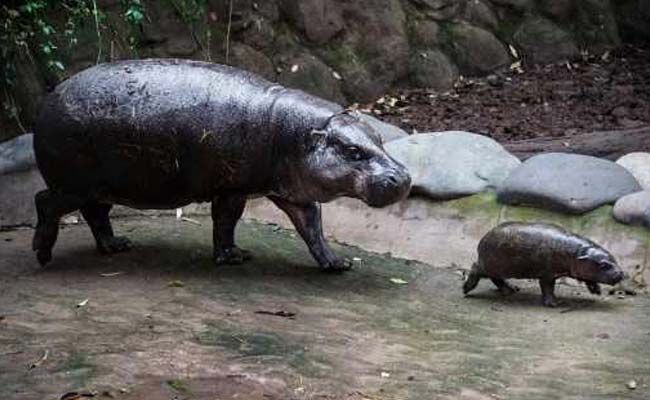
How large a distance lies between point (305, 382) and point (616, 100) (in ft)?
20.0

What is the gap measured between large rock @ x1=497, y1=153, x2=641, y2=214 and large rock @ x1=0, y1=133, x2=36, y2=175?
2937 mm

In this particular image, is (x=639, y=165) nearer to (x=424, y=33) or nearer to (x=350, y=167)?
(x=350, y=167)

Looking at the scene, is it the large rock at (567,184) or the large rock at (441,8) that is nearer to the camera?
the large rock at (567,184)

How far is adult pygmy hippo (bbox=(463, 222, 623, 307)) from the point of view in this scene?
4.83 meters

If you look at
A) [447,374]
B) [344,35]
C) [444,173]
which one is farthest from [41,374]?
[344,35]

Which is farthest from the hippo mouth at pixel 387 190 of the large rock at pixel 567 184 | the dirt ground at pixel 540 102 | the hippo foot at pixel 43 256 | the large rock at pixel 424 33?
the large rock at pixel 424 33

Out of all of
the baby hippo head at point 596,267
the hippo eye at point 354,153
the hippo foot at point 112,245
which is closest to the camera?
the baby hippo head at point 596,267

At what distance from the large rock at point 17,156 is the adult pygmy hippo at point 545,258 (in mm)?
A: 3080

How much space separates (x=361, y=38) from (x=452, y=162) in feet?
10.7

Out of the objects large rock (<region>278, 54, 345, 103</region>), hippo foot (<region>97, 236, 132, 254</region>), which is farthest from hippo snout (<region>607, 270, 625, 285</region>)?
large rock (<region>278, 54, 345, 103</region>)

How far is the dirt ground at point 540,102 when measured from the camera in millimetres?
8133

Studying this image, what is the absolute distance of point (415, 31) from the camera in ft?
31.6

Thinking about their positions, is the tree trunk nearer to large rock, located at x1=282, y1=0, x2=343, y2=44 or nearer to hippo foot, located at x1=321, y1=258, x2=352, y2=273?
hippo foot, located at x1=321, y1=258, x2=352, y2=273

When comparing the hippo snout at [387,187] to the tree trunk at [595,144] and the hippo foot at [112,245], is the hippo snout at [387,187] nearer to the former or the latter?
the hippo foot at [112,245]
